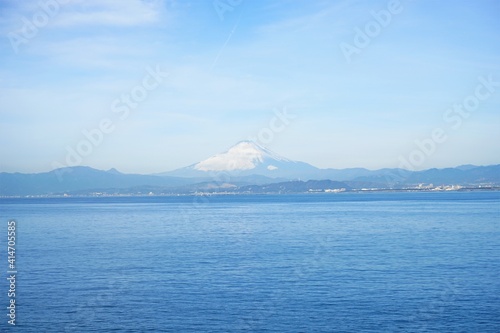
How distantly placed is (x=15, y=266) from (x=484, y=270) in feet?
83.5

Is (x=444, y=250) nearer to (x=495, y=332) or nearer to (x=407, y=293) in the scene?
(x=407, y=293)

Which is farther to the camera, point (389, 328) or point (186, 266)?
point (186, 266)

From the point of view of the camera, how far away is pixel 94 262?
33125mm

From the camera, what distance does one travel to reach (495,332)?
17.9 m

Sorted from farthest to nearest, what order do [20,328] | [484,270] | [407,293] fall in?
1. [484,270]
2. [407,293]
3. [20,328]

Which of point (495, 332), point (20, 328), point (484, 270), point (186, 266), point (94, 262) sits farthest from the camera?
point (94, 262)

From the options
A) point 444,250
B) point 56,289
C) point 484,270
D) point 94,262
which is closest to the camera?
point 56,289

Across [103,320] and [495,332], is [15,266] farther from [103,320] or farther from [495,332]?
[495,332]

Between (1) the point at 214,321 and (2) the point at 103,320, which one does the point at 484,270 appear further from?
(2) the point at 103,320

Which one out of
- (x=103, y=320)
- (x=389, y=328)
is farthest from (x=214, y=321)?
(x=389, y=328)

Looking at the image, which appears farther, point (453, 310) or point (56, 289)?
point (56, 289)

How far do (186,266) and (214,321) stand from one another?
11438 millimetres

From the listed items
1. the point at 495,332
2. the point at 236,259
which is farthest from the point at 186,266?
the point at 495,332

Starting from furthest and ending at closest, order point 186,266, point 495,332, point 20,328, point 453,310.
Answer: point 186,266 → point 453,310 → point 20,328 → point 495,332
